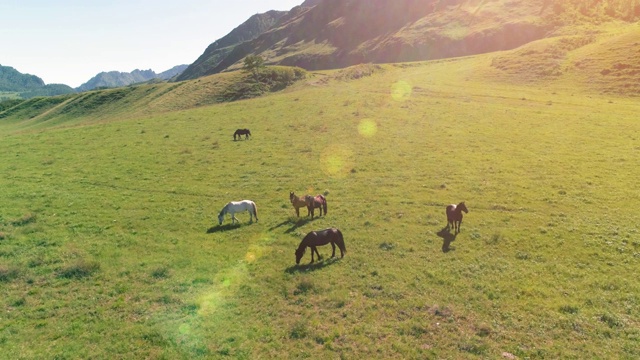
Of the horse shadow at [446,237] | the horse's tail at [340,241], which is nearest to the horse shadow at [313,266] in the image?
the horse's tail at [340,241]

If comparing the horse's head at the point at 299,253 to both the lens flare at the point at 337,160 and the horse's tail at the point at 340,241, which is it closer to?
the horse's tail at the point at 340,241

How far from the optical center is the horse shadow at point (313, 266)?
18438mm

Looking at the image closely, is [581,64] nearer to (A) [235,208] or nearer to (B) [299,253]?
(A) [235,208]

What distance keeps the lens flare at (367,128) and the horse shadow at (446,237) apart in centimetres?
2582

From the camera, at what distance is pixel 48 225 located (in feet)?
83.9

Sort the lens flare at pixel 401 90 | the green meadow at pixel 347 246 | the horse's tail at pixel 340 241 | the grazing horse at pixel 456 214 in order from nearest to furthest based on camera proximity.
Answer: the green meadow at pixel 347 246, the horse's tail at pixel 340 241, the grazing horse at pixel 456 214, the lens flare at pixel 401 90

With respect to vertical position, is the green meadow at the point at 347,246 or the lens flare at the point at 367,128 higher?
the lens flare at the point at 367,128

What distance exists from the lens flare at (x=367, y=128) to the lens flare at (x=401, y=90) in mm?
17152

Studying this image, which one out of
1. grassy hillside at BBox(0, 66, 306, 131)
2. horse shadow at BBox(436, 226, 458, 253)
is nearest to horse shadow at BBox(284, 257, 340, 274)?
horse shadow at BBox(436, 226, 458, 253)

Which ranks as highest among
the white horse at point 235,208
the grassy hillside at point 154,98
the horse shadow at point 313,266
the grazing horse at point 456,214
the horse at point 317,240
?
the grassy hillside at point 154,98

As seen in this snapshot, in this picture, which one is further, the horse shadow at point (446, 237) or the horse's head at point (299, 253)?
the horse shadow at point (446, 237)

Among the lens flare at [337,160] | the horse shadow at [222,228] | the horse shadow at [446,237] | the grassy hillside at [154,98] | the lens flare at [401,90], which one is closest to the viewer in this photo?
the horse shadow at [446,237]

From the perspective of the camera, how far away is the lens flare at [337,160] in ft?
114

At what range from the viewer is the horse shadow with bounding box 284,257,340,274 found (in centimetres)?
1844
